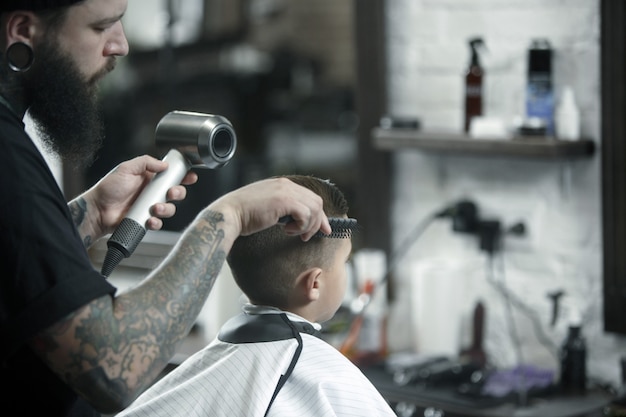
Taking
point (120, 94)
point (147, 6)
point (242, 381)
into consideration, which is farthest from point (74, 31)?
point (147, 6)

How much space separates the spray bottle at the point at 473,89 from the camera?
2.61 metres

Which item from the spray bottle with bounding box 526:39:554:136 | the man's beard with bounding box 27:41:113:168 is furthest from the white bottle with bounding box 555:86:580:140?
the man's beard with bounding box 27:41:113:168

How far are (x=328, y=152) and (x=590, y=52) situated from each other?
582cm

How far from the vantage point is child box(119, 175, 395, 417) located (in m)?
1.59

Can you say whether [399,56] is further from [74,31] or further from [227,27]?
[227,27]

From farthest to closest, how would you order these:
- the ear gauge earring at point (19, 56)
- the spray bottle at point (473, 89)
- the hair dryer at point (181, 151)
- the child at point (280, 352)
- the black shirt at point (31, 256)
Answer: the spray bottle at point (473, 89) < the child at point (280, 352) < the hair dryer at point (181, 151) < the ear gauge earring at point (19, 56) < the black shirt at point (31, 256)

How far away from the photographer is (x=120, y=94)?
798 centimetres

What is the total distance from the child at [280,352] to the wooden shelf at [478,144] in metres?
0.83

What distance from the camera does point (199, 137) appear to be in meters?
1.40

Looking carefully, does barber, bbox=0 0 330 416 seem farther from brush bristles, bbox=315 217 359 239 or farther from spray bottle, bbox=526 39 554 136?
spray bottle, bbox=526 39 554 136

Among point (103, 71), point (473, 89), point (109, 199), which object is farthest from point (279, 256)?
point (473, 89)

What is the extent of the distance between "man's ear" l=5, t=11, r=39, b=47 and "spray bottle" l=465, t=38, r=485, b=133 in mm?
1569

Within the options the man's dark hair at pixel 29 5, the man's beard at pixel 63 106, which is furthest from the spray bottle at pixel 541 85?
the man's dark hair at pixel 29 5

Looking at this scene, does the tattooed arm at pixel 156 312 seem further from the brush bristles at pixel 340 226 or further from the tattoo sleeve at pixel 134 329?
the brush bristles at pixel 340 226
